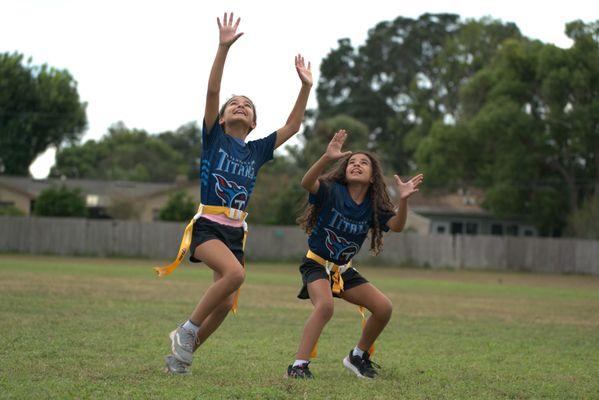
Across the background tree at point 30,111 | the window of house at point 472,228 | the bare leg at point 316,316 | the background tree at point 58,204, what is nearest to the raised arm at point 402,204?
the bare leg at point 316,316

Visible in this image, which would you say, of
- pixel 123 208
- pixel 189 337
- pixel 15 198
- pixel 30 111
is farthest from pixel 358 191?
pixel 30 111

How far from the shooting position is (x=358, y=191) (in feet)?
26.5

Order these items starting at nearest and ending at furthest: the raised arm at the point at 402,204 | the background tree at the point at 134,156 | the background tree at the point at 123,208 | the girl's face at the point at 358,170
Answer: the raised arm at the point at 402,204, the girl's face at the point at 358,170, the background tree at the point at 123,208, the background tree at the point at 134,156

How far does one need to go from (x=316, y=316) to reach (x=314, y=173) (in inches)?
48.2

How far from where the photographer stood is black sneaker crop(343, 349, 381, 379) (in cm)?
777

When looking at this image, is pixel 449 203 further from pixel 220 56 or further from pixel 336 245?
pixel 220 56

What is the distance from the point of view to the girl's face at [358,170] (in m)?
7.97

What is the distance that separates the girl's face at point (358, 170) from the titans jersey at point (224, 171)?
979 mm

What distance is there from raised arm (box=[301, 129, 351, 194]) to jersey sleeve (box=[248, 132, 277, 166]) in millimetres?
452

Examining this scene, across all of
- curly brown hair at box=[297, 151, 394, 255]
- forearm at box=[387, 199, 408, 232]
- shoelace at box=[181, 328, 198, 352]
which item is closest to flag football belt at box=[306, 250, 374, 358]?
curly brown hair at box=[297, 151, 394, 255]

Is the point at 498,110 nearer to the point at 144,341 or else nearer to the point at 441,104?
the point at 441,104

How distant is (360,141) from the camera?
61.9 m

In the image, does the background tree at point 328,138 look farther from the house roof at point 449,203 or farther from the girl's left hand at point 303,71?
the girl's left hand at point 303,71

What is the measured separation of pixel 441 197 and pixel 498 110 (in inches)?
527
